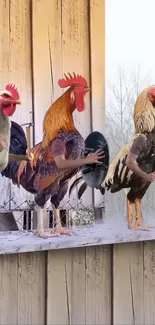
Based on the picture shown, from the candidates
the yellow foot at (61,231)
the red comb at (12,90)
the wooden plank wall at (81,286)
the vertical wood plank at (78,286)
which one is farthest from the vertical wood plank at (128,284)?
the red comb at (12,90)

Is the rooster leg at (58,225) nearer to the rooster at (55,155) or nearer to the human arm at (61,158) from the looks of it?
the rooster at (55,155)

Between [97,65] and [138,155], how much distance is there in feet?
0.98

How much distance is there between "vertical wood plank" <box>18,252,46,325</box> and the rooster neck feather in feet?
1.10

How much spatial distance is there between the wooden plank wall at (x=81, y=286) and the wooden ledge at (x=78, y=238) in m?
0.08

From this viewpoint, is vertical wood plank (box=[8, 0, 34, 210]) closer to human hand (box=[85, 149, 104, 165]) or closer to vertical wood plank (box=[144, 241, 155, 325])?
human hand (box=[85, 149, 104, 165])

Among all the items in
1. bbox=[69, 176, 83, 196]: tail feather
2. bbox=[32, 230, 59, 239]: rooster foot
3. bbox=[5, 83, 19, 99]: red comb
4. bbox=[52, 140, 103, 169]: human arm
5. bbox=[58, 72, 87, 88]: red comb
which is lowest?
bbox=[32, 230, 59, 239]: rooster foot

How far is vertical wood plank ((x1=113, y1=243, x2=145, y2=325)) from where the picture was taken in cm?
158

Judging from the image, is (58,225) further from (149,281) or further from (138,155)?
(149,281)

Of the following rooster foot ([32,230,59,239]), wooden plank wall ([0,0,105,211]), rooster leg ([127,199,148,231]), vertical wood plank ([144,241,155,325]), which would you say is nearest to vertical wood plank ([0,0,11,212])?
wooden plank wall ([0,0,105,211])

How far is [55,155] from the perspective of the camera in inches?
53.2

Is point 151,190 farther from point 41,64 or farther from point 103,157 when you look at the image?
point 41,64

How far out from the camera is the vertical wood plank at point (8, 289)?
1.38m

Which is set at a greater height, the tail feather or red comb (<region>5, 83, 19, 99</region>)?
red comb (<region>5, 83, 19, 99</region>)

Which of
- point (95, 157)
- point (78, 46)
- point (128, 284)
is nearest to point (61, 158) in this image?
point (95, 157)
